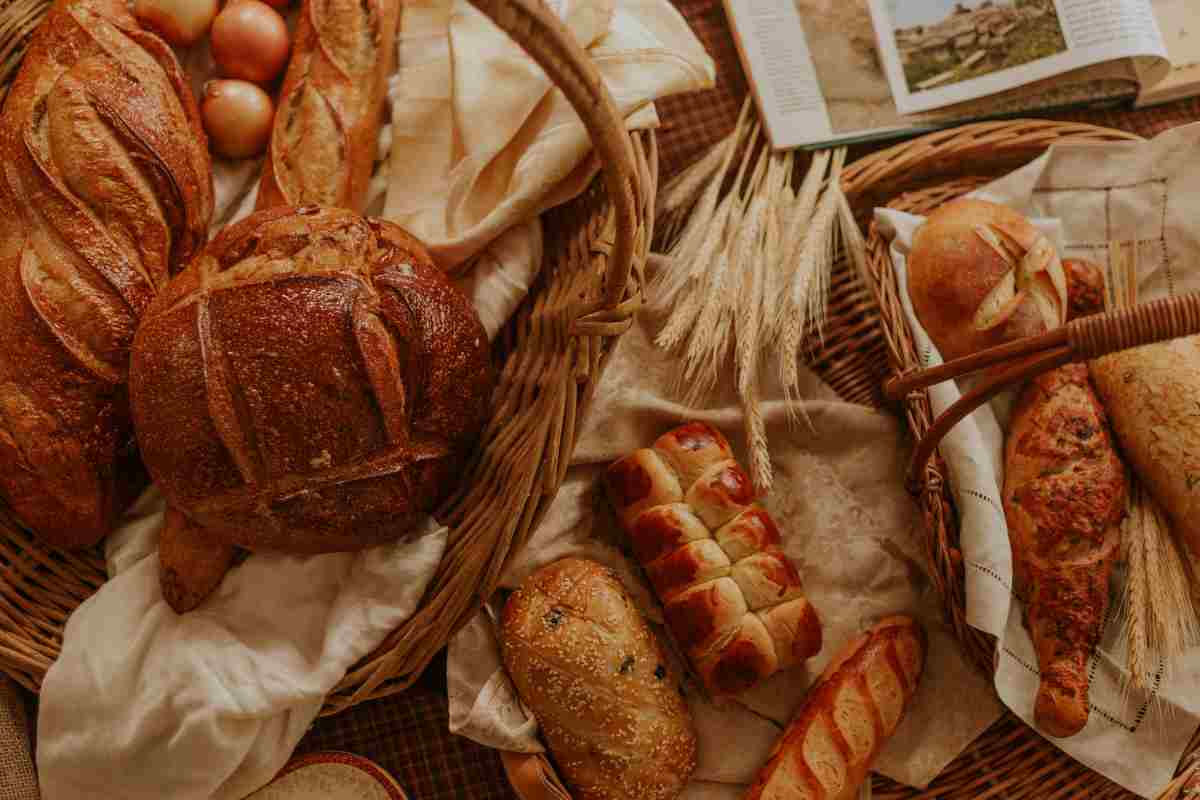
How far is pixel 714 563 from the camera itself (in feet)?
4.79

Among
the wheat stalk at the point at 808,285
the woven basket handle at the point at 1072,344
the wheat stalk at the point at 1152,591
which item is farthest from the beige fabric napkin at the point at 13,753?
the wheat stalk at the point at 1152,591

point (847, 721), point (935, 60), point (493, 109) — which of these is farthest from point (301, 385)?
point (935, 60)

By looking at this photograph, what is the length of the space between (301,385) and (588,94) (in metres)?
0.50

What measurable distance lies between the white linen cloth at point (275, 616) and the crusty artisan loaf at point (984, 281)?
1.54ft

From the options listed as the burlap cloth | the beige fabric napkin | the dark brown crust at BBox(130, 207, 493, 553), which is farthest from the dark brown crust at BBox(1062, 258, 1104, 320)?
the beige fabric napkin

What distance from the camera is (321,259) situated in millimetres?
1253

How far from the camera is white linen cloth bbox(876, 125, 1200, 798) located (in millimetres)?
1411

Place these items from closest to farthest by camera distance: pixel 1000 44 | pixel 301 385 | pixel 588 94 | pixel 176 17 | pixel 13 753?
pixel 588 94 < pixel 301 385 < pixel 13 753 < pixel 176 17 < pixel 1000 44

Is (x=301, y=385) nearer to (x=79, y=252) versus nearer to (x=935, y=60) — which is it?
(x=79, y=252)

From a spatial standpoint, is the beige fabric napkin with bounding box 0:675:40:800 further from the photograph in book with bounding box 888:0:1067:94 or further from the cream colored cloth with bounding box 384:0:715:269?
the photograph in book with bounding box 888:0:1067:94

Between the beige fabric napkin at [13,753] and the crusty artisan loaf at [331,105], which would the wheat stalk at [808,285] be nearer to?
the crusty artisan loaf at [331,105]

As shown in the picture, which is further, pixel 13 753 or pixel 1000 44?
pixel 1000 44

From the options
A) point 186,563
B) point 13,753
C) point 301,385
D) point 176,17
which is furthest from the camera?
point 176,17

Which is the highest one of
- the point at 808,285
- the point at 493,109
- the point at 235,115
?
the point at 235,115
